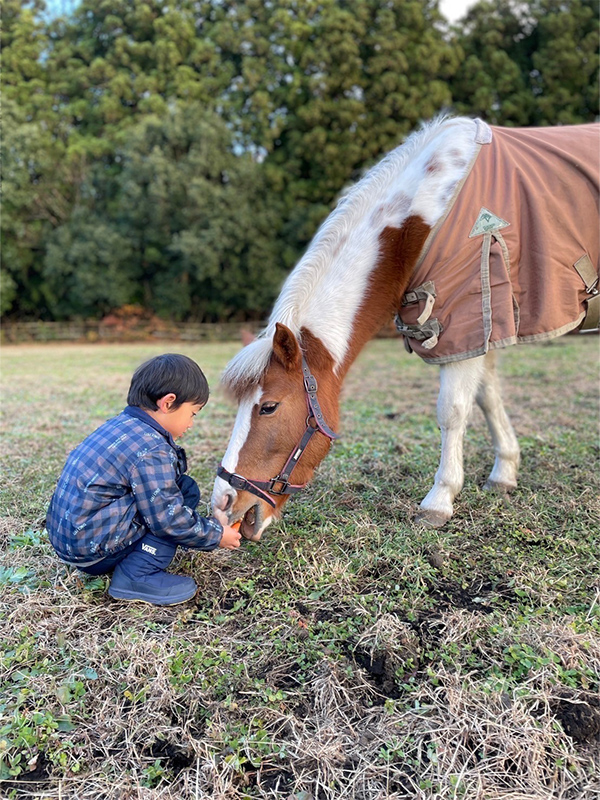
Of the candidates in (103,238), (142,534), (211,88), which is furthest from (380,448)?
(211,88)

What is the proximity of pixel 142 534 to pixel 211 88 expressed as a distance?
28.4 meters

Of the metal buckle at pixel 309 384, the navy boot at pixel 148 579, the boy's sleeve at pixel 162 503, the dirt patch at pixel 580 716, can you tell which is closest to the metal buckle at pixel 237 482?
the boy's sleeve at pixel 162 503

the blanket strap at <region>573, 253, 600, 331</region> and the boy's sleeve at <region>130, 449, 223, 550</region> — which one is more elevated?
the blanket strap at <region>573, 253, 600, 331</region>

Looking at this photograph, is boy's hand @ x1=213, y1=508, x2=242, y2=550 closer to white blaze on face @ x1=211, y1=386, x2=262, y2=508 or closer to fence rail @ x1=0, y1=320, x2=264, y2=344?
white blaze on face @ x1=211, y1=386, x2=262, y2=508

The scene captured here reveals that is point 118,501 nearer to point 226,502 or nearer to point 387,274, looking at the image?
point 226,502

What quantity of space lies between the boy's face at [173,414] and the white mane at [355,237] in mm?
254

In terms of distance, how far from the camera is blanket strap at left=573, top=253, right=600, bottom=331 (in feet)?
9.41

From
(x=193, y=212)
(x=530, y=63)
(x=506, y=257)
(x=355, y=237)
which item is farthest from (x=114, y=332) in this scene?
(x=506, y=257)

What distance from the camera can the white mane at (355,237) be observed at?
2.58m

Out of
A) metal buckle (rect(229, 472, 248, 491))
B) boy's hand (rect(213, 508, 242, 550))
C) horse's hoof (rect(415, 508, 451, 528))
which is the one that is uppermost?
metal buckle (rect(229, 472, 248, 491))

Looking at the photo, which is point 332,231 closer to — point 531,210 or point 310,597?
point 531,210

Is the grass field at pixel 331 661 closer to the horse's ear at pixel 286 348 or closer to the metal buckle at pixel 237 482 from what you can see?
the metal buckle at pixel 237 482

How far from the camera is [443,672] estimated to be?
182 centimetres

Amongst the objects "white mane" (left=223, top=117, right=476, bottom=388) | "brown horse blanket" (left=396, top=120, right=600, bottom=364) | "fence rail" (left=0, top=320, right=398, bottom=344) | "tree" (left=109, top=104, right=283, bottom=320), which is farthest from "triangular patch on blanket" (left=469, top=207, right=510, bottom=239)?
"fence rail" (left=0, top=320, right=398, bottom=344)
